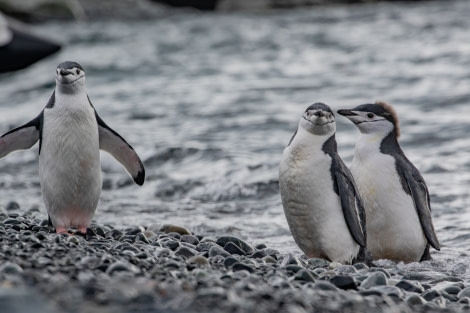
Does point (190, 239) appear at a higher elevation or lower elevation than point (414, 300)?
lower

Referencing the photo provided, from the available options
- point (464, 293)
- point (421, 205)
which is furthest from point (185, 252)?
point (421, 205)

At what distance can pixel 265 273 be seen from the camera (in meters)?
4.30

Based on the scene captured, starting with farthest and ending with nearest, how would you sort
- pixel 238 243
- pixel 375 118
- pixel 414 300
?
1. pixel 375 118
2. pixel 238 243
3. pixel 414 300

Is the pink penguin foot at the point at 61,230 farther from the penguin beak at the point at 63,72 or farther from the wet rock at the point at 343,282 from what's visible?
the wet rock at the point at 343,282

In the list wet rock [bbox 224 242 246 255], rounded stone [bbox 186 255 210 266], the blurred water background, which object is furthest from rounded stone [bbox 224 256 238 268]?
the blurred water background

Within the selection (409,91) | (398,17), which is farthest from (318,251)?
(398,17)

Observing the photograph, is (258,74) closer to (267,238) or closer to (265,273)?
(267,238)

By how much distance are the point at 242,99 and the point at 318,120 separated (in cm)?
877

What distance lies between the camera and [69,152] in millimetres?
5262

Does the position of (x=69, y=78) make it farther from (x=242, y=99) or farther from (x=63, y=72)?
(x=242, y=99)

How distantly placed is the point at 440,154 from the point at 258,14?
821 inches

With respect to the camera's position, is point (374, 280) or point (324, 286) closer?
point (324, 286)

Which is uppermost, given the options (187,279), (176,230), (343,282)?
(187,279)

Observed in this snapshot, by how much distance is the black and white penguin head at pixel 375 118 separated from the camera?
Result: 19.4 feet
